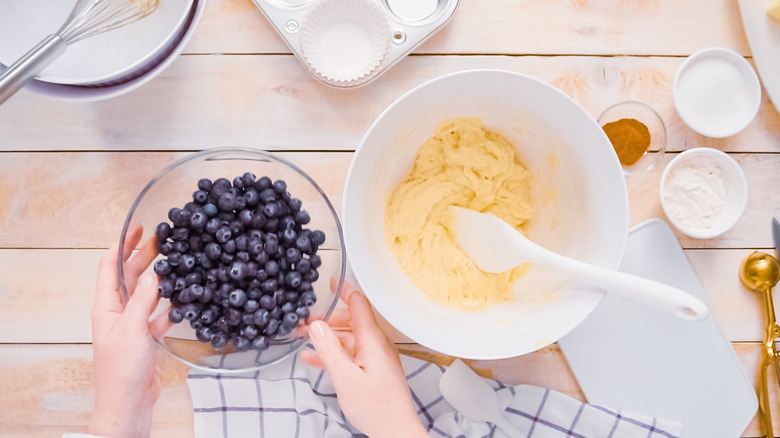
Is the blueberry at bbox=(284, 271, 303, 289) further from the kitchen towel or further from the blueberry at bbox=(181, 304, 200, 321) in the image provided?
the kitchen towel

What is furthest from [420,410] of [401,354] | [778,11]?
[778,11]

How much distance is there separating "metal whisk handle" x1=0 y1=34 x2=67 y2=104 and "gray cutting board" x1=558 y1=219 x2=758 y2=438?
90cm

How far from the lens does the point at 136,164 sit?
0.96 meters

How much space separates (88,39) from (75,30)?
Result: 5cm

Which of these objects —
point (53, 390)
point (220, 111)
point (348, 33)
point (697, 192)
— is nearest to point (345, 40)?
point (348, 33)

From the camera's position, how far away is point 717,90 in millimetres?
967

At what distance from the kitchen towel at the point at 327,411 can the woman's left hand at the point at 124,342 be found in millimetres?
131

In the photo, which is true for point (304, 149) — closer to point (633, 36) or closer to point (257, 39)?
point (257, 39)

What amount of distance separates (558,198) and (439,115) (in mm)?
229

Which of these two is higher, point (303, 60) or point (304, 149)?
point (303, 60)

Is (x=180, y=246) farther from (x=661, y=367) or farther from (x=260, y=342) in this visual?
(x=661, y=367)

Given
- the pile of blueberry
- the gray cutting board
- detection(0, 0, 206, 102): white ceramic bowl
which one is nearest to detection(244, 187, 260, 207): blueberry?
the pile of blueberry

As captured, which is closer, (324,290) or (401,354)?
(324,290)

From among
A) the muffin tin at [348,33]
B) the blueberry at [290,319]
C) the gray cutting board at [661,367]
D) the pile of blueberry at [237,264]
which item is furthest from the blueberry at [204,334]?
the gray cutting board at [661,367]
